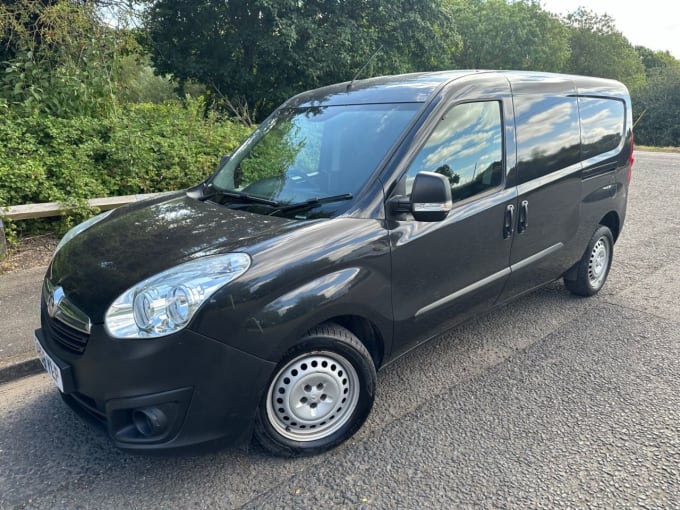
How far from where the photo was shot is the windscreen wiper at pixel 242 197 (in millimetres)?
2977

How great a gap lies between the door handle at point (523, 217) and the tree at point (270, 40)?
11032 mm

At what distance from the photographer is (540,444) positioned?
2678 mm

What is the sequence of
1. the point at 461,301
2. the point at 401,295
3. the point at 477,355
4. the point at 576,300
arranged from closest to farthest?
the point at 401,295, the point at 461,301, the point at 477,355, the point at 576,300

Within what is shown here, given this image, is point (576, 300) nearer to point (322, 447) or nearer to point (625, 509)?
point (625, 509)

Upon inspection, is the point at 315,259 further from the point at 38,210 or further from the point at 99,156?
the point at 99,156

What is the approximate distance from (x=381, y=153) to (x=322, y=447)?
5.38 ft

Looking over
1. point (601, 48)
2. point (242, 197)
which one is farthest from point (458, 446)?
point (601, 48)

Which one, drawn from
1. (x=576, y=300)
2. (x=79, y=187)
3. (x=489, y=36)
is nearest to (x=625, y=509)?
(x=576, y=300)

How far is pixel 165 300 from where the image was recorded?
2.19 meters

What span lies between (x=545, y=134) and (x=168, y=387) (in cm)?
310

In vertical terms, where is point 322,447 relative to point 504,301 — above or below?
below

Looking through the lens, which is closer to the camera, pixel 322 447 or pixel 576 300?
pixel 322 447

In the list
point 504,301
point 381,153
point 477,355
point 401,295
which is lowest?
point 477,355

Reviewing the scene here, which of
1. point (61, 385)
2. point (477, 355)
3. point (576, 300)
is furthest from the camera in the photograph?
point (576, 300)
